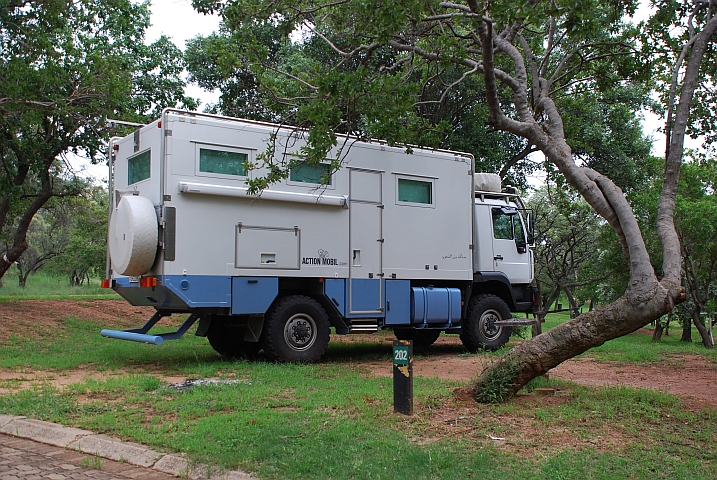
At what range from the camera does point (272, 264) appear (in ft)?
38.8

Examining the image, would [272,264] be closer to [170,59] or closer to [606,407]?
[606,407]

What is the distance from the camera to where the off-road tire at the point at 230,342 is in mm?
12836

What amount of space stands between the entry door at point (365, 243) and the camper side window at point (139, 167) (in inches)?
135

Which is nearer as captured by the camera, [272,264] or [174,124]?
[174,124]

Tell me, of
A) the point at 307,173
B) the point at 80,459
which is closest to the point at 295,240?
the point at 307,173

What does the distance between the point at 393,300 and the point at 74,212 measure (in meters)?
17.8

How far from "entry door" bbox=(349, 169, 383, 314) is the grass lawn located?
2.12m

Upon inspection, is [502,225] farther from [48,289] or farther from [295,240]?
[48,289]

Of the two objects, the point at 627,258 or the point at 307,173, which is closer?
the point at 627,258

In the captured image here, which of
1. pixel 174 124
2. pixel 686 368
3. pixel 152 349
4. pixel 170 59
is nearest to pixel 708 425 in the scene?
pixel 686 368

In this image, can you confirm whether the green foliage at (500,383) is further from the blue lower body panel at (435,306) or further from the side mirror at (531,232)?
the side mirror at (531,232)

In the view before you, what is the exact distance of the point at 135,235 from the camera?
415 inches

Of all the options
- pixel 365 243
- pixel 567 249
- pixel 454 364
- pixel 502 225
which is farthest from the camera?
pixel 567 249

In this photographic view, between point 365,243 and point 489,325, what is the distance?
3.59 metres
